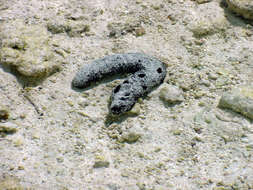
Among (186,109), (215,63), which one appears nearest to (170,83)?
(186,109)

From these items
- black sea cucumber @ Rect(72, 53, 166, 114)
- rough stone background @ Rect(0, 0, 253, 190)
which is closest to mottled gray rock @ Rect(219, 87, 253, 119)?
rough stone background @ Rect(0, 0, 253, 190)

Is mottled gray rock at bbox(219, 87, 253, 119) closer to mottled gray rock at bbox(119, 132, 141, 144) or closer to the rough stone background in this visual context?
the rough stone background

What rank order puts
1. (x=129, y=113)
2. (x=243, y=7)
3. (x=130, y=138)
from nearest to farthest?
1. (x=130, y=138)
2. (x=129, y=113)
3. (x=243, y=7)

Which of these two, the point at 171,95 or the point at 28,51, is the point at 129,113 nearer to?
the point at 171,95

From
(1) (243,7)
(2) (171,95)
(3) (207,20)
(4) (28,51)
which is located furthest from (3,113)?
(1) (243,7)

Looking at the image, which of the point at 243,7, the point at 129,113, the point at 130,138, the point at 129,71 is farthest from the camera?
the point at 243,7

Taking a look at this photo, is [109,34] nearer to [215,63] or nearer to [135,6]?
[135,6]

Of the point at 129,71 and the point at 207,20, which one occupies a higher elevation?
the point at 207,20
